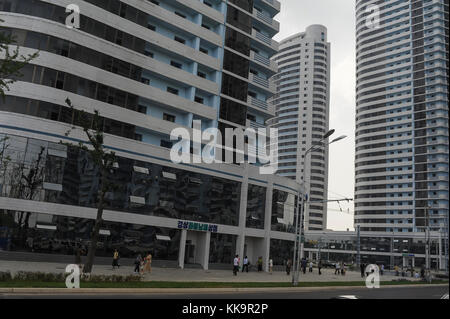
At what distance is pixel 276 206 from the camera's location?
164 feet

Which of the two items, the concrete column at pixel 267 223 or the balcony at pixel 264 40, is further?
the balcony at pixel 264 40

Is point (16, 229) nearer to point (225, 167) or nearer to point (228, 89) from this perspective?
point (225, 167)

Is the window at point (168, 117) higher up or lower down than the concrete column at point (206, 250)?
higher up

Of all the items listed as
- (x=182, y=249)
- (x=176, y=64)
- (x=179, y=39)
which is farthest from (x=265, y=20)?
(x=182, y=249)

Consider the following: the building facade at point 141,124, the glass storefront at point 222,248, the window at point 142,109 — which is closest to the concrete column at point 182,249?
the building facade at point 141,124

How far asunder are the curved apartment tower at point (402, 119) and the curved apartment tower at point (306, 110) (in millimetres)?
20154

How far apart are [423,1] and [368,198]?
60.8 meters

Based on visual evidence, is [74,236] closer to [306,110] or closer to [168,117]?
[168,117]

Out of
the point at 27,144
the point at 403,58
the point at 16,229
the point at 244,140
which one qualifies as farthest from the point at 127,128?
the point at 403,58

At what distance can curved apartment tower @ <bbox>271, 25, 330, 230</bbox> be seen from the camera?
14475 cm

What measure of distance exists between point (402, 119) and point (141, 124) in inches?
3871

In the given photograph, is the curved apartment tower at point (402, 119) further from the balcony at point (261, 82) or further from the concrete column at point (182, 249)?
the concrete column at point (182, 249)

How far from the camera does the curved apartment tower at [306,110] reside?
145 metres

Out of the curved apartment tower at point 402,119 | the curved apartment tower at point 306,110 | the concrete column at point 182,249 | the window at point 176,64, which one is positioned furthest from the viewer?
the curved apartment tower at point 306,110
